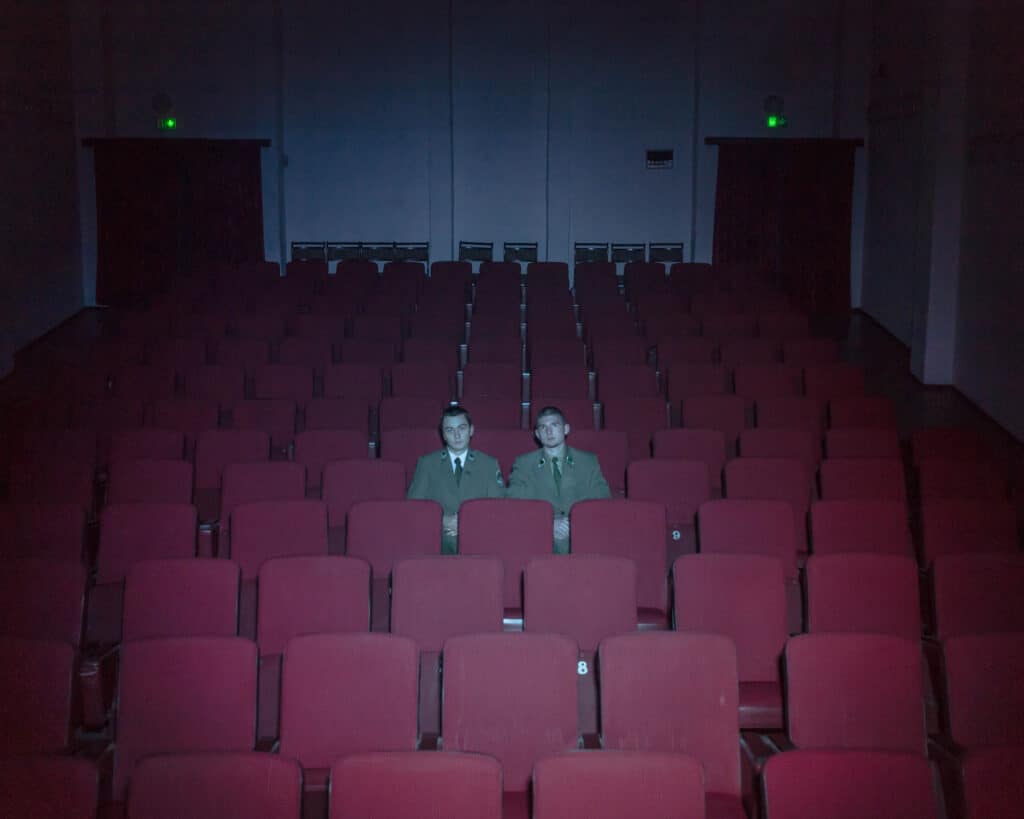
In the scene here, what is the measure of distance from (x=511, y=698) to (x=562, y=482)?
2.06 m

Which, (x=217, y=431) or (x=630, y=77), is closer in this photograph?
(x=217, y=431)

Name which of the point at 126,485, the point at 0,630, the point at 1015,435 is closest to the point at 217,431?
the point at 126,485

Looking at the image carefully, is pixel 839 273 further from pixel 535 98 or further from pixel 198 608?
pixel 198 608

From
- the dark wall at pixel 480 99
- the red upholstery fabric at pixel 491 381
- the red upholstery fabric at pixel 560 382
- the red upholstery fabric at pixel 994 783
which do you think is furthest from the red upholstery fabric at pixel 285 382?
the dark wall at pixel 480 99

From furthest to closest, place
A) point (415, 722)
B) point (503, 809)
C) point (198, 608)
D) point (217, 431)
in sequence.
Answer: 1. point (217, 431)
2. point (198, 608)
3. point (415, 722)
4. point (503, 809)

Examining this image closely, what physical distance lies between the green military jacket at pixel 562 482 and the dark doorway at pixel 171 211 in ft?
29.6

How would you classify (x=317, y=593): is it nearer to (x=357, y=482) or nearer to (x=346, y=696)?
(x=346, y=696)

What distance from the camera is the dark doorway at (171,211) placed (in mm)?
13797

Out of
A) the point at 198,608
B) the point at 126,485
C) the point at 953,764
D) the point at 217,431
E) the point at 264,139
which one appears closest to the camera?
the point at 953,764

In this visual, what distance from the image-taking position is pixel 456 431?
5574 millimetres

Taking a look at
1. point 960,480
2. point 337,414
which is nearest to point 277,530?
point 337,414

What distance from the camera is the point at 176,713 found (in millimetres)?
3730

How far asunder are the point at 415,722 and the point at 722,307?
6875mm

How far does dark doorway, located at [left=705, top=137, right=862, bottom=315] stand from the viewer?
13914 mm
